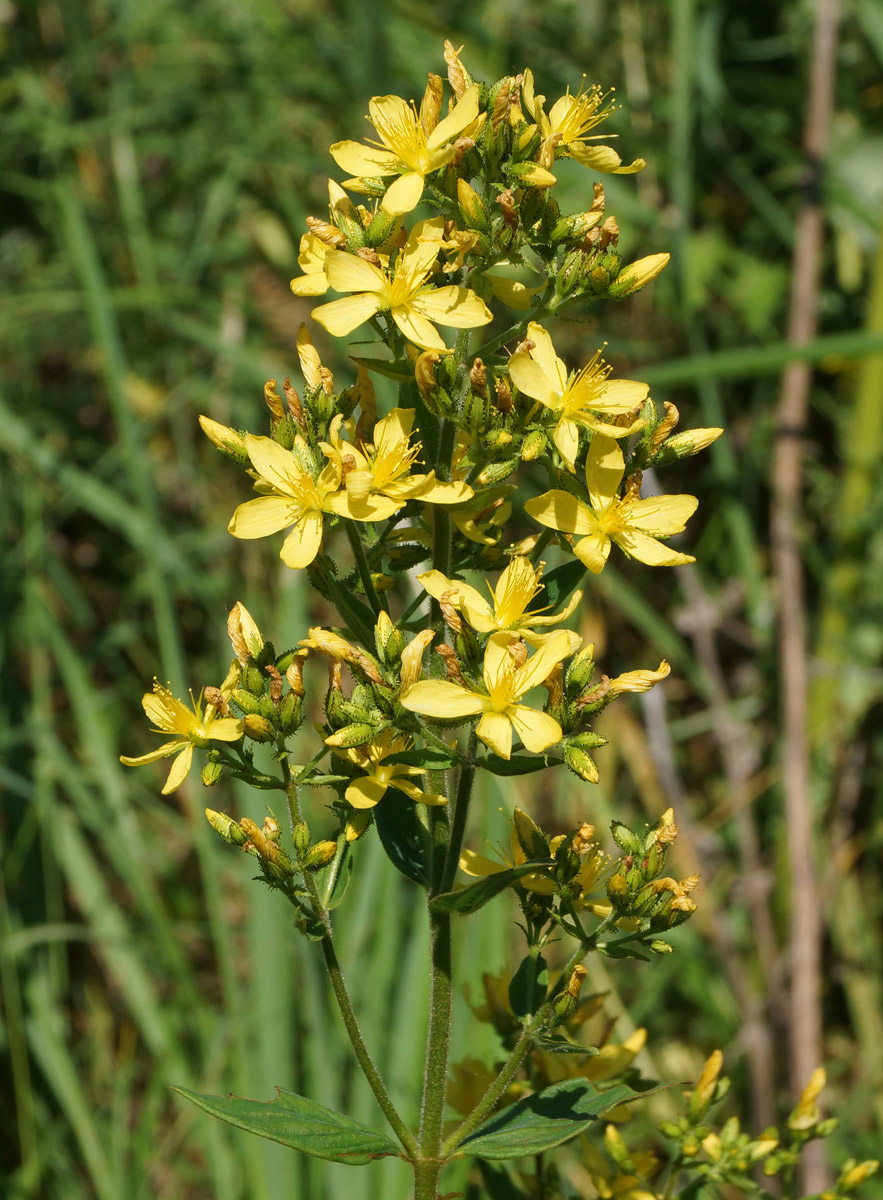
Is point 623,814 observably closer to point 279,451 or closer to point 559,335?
point 559,335

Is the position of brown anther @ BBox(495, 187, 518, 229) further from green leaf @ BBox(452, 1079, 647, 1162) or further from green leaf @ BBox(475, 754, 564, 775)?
green leaf @ BBox(452, 1079, 647, 1162)

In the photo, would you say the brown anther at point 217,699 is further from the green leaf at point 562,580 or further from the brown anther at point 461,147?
the brown anther at point 461,147

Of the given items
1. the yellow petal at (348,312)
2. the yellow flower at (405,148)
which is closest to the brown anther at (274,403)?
the yellow petal at (348,312)

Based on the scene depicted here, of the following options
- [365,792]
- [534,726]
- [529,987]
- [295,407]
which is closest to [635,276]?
[295,407]

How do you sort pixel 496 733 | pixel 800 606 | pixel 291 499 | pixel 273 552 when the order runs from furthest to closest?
pixel 273 552 < pixel 800 606 < pixel 291 499 < pixel 496 733

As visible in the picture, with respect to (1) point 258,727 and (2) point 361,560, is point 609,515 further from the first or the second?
(1) point 258,727

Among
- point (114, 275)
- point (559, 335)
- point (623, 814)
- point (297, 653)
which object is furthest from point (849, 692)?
point (114, 275)
